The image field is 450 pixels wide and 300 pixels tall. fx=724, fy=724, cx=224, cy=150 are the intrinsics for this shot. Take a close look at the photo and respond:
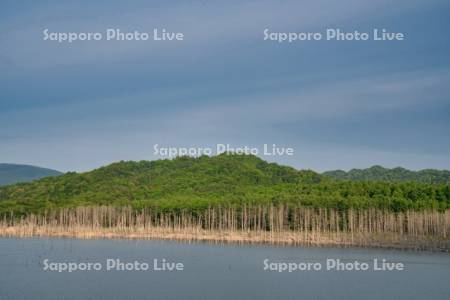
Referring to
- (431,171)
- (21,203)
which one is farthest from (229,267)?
(431,171)

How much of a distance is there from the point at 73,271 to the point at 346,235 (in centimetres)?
2520

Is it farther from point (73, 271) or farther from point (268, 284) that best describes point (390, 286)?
point (73, 271)

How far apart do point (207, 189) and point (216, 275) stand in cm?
5032

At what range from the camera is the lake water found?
1067 inches

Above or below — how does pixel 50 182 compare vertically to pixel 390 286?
above

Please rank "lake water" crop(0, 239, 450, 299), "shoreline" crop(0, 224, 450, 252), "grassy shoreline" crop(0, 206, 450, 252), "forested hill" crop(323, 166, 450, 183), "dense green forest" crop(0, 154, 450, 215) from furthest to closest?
"forested hill" crop(323, 166, 450, 183)
"dense green forest" crop(0, 154, 450, 215)
"grassy shoreline" crop(0, 206, 450, 252)
"shoreline" crop(0, 224, 450, 252)
"lake water" crop(0, 239, 450, 299)

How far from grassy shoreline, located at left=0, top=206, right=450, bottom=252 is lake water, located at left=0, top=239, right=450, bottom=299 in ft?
16.8

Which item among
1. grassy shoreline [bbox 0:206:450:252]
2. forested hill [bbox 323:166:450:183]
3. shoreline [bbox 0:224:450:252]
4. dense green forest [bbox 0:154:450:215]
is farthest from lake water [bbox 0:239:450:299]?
forested hill [bbox 323:166:450:183]

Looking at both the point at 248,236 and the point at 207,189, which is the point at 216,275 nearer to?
the point at 248,236

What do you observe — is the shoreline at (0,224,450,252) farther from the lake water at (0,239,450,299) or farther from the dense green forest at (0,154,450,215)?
the dense green forest at (0,154,450,215)

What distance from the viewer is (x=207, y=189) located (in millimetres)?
82688

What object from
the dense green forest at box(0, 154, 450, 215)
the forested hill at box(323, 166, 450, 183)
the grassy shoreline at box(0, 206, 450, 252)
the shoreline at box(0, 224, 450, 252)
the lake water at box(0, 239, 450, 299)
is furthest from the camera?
the forested hill at box(323, 166, 450, 183)

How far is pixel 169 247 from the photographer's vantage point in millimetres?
47062

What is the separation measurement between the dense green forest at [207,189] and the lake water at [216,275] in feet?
57.1
